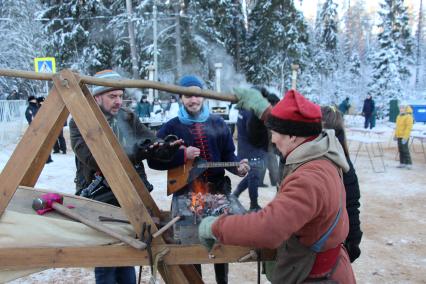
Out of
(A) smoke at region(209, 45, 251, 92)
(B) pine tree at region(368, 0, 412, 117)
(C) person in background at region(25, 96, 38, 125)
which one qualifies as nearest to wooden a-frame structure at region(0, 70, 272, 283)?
(C) person in background at region(25, 96, 38, 125)

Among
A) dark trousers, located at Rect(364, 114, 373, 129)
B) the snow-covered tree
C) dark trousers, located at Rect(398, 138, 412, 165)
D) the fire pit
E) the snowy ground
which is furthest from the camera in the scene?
the snow-covered tree

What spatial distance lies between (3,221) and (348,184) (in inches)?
84.6

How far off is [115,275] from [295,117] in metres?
2.00

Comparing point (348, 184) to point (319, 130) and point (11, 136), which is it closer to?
point (319, 130)

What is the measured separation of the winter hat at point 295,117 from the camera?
1.72 m

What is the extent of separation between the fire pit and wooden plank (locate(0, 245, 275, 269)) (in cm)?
8

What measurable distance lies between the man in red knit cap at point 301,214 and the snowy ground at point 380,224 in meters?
2.28

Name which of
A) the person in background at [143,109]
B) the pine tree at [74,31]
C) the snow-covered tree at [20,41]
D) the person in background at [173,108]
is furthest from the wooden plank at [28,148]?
the pine tree at [74,31]

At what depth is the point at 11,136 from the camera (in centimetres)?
1379

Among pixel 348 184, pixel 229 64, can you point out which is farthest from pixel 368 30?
pixel 348 184

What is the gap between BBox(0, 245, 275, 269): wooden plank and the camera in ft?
6.48

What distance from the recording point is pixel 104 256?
79.2 inches

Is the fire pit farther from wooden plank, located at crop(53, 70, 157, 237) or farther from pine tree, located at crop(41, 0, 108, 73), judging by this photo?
pine tree, located at crop(41, 0, 108, 73)

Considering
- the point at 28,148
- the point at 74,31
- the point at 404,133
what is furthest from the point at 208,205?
the point at 74,31
